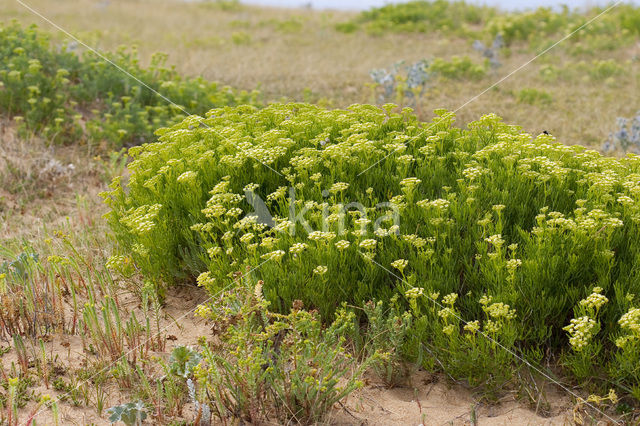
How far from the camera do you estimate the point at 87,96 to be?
8.78 meters

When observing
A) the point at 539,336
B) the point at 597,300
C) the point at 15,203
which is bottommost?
→ the point at 15,203

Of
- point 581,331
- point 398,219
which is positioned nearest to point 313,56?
point 398,219

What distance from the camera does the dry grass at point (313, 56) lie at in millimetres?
9625

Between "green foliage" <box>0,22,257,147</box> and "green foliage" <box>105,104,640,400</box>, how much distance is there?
3.01 metres

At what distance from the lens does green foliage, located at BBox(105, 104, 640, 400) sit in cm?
378

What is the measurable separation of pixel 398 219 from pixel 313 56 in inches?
377

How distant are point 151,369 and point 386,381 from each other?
1436 mm

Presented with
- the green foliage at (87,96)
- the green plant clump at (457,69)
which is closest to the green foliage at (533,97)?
the green plant clump at (457,69)

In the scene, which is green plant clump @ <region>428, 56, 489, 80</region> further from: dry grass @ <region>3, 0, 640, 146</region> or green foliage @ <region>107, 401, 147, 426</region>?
green foliage @ <region>107, 401, 147, 426</region>

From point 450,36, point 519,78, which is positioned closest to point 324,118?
point 519,78

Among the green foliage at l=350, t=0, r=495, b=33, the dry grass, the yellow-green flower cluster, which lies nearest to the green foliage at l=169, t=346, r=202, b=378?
the yellow-green flower cluster

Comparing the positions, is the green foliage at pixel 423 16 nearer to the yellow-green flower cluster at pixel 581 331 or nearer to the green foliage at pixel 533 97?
the green foliage at pixel 533 97

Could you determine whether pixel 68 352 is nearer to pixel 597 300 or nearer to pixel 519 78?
pixel 597 300

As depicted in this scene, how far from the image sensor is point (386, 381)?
381cm
